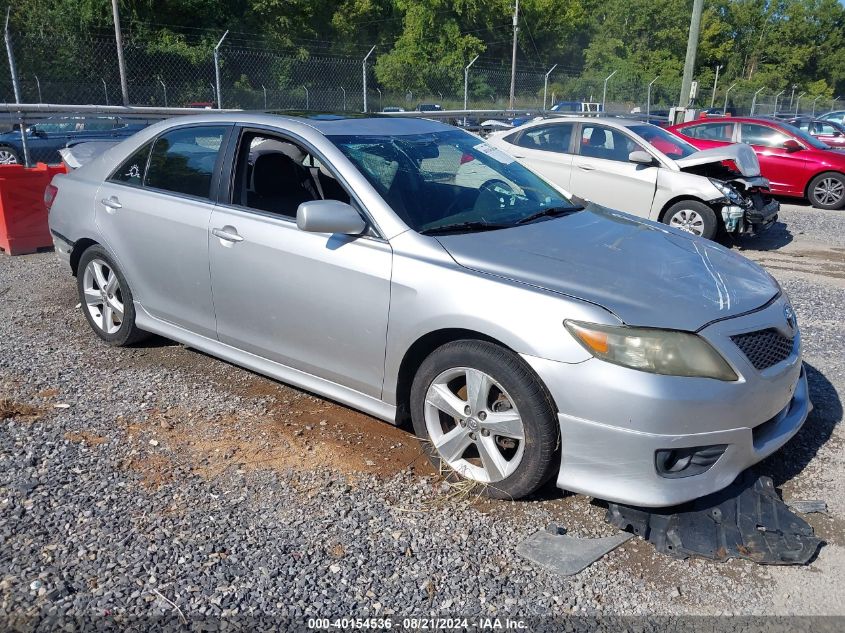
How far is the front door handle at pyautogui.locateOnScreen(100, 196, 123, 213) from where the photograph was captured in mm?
4789

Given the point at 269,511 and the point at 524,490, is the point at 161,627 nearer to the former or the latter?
the point at 269,511

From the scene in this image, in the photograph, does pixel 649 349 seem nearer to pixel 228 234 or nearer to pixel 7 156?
pixel 228 234

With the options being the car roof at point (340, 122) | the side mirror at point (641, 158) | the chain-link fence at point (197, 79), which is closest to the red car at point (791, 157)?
the side mirror at point (641, 158)

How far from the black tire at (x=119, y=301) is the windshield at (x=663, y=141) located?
6.95 meters

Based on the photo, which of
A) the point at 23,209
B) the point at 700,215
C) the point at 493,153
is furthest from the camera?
the point at 700,215

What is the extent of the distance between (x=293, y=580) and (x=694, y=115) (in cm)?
1853

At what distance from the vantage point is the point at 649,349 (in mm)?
2932

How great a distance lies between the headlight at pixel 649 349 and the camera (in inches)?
115

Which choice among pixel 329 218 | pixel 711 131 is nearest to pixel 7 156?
pixel 711 131

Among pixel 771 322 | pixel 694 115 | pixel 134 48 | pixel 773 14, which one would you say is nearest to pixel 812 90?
pixel 773 14

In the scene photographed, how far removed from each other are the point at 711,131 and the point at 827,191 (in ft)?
7.48

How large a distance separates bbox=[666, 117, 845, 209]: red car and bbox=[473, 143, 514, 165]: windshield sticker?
9.51 metres

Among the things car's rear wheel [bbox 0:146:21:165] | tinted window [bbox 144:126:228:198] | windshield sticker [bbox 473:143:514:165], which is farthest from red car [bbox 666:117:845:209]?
car's rear wheel [bbox 0:146:21:165]

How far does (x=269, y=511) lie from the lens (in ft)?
10.7
